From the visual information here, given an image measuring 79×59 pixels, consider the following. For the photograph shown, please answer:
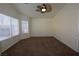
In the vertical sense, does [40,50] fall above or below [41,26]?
below

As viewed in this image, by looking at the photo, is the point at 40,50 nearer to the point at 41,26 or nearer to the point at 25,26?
the point at 25,26

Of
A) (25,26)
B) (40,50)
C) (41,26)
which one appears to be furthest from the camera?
(41,26)

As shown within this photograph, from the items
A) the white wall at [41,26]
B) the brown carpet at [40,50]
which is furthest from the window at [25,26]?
the brown carpet at [40,50]

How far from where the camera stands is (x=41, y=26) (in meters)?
12.3

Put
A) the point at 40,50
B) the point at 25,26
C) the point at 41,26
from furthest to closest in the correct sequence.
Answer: the point at 41,26 < the point at 25,26 < the point at 40,50

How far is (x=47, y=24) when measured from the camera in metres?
12.2

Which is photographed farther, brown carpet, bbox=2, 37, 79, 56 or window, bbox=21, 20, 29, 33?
window, bbox=21, 20, 29, 33

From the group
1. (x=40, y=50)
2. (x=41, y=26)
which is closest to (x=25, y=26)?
(x=41, y=26)

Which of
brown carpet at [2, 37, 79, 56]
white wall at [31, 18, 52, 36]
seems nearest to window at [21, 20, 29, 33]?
white wall at [31, 18, 52, 36]

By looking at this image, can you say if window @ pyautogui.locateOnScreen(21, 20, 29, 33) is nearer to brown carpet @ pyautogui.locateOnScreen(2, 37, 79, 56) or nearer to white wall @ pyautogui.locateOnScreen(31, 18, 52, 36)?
white wall @ pyautogui.locateOnScreen(31, 18, 52, 36)

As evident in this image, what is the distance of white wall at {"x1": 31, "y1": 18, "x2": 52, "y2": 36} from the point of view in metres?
12.0

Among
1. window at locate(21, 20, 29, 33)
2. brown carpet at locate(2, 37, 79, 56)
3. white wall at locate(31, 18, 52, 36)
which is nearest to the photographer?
brown carpet at locate(2, 37, 79, 56)

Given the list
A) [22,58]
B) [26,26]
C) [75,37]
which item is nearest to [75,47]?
[75,37]

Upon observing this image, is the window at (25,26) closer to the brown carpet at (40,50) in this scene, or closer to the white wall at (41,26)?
the white wall at (41,26)
